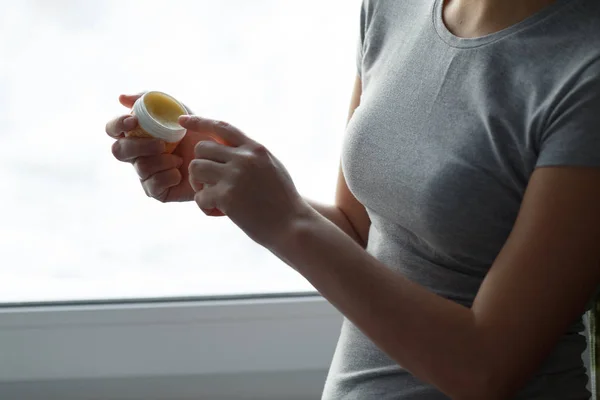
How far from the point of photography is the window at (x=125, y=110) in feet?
4.17

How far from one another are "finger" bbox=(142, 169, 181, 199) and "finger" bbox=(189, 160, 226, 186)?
149 millimetres

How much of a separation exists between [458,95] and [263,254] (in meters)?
0.63

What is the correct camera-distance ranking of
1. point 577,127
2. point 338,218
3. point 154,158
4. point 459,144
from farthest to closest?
point 338,218 < point 154,158 < point 459,144 < point 577,127

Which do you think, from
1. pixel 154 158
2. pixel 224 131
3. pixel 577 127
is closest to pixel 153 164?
pixel 154 158

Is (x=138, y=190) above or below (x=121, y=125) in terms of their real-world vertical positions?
below

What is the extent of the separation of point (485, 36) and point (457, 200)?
0.62 feet

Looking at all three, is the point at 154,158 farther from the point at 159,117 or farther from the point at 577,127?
the point at 577,127

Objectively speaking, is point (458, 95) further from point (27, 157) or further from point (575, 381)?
point (27, 157)

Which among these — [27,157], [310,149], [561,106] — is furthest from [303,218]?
[27,157]

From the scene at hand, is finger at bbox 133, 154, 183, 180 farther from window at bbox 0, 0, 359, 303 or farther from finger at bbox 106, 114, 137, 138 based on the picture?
window at bbox 0, 0, 359, 303

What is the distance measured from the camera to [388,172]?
88cm

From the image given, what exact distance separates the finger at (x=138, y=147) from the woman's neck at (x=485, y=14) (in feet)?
1.23

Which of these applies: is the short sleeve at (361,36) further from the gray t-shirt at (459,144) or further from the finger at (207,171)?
the finger at (207,171)

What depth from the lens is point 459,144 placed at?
2.68 feet
